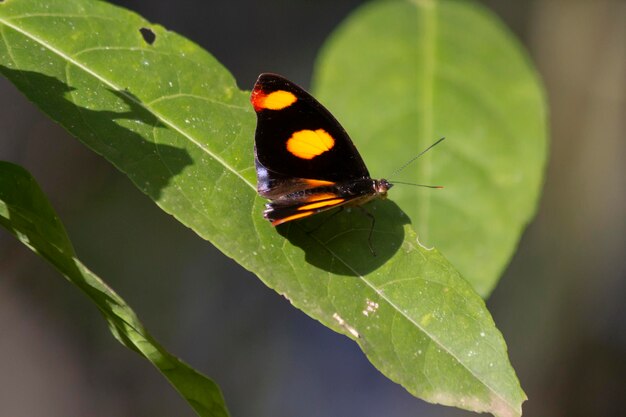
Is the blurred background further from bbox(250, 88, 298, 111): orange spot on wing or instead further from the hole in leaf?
the hole in leaf

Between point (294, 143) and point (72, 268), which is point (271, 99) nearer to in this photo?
point (294, 143)

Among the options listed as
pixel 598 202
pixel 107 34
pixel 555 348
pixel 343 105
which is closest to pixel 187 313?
pixel 555 348

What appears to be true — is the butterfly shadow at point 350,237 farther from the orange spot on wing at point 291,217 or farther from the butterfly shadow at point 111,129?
the butterfly shadow at point 111,129

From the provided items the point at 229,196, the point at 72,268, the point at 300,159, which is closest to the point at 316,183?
the point at 300,159

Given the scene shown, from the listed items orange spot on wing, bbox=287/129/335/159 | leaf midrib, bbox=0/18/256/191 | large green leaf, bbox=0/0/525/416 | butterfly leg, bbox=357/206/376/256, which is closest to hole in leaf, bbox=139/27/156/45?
large green leaf, bbox=0/0/525/416

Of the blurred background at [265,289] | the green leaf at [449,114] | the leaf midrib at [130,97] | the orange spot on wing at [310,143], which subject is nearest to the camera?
the leaf midrib at [130,97]

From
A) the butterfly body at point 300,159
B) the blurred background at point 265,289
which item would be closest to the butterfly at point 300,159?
the butterfly body at point 300,159

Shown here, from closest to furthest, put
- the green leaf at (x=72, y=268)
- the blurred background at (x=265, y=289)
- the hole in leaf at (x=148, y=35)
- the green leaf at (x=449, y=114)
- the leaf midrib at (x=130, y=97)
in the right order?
the green leaf at (x=72, y=268) → the leaf midrib at (x=130, y=97) → the hole in leaf at (x=148, y=35) → the green leaf at (x=449, y=114) → the blurred background at (x=265, y=289)
